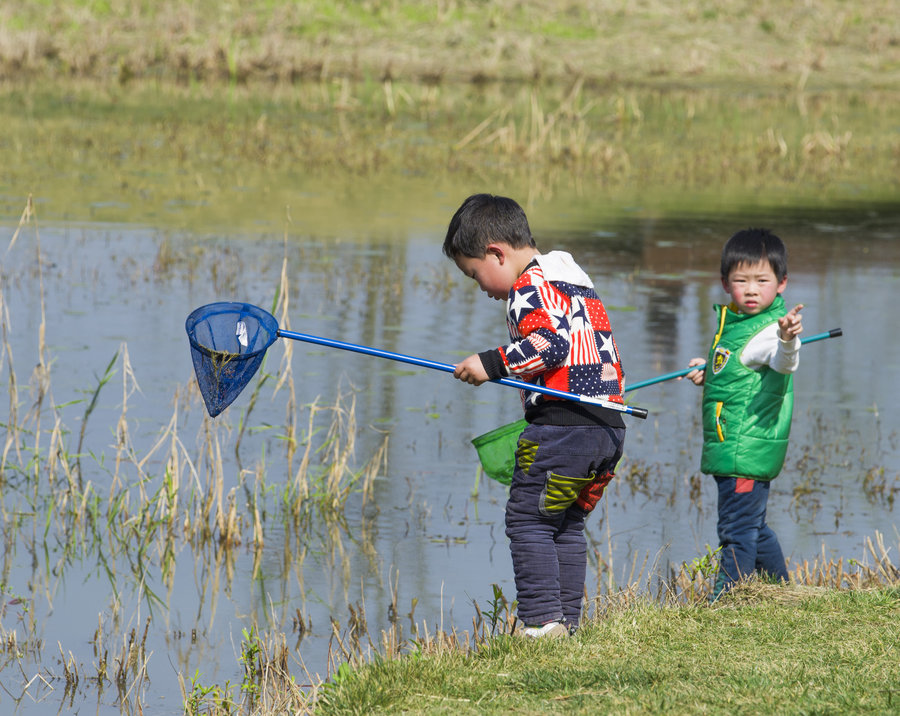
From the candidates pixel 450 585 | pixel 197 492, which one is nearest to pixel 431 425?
pixel 197 492

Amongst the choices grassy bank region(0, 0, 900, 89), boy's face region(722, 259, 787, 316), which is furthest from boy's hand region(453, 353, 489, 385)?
grassy bank region(0, 0, 900, 89)

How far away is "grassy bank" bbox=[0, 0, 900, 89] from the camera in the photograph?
31.0 m

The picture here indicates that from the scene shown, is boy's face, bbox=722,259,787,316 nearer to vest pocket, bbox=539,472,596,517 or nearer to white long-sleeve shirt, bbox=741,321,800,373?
white long-sleeve shirt, bbox=741,321,800,373

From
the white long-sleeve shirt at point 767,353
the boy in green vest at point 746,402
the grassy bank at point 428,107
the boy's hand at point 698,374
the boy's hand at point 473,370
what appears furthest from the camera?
the grassy bank at point 428,107

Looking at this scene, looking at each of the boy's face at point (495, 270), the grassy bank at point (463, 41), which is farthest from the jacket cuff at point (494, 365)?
the grassy bank at point (463, 41)

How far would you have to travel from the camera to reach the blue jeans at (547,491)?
16.2 ft

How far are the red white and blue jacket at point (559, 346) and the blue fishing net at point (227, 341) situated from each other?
2.79 ft

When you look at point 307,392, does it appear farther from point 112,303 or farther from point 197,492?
point 112,303

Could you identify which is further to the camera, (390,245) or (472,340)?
(390,245)

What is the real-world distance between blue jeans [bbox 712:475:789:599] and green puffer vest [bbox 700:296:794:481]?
5 cm

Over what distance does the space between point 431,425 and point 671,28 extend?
103ft

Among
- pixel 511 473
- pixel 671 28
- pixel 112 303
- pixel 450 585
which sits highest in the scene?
pixel 671 28

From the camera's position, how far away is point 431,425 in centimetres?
886

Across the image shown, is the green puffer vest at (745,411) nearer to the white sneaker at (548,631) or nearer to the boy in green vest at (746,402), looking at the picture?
the boy in green vest at (746,402)
